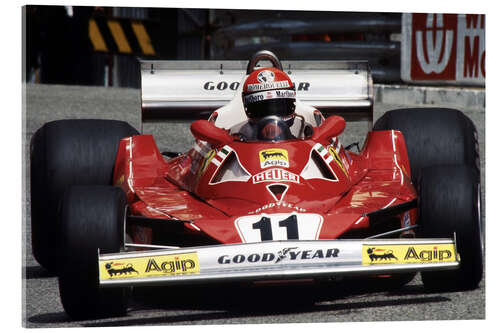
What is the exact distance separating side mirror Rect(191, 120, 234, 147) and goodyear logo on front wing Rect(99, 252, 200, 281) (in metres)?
1.55

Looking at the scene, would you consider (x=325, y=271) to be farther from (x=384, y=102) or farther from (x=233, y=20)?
(x=233, y=20)

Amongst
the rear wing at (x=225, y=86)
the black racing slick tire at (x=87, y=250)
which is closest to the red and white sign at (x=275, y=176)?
the black racing slick tire at (x=87, y=250)

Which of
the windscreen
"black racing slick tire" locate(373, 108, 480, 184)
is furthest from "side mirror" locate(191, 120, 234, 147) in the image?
"black racing slick tire" locate(373, 108, 480, 184)

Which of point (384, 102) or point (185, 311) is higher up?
point (384, 102)

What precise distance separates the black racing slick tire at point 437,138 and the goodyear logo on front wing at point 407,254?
1793 mm

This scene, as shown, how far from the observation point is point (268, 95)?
638cm

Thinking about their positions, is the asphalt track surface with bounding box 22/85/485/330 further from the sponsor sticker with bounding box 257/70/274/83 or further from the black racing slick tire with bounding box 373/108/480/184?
the sponsor sticker with bounding box 257/70/274/83

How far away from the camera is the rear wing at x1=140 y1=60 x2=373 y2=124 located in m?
7.85

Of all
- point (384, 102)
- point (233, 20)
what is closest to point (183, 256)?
point (384, 102)

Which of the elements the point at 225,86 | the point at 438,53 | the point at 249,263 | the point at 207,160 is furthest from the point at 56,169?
the point at 438,53

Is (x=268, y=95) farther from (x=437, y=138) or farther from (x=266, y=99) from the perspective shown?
(x=437, y=138)

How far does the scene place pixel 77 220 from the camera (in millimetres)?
5078

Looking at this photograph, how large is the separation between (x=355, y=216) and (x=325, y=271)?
2.33 feet

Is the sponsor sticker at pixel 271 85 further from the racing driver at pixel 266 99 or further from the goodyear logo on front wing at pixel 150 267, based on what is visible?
the goodyear logo on front wing at pixel 150 267
